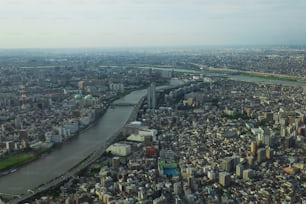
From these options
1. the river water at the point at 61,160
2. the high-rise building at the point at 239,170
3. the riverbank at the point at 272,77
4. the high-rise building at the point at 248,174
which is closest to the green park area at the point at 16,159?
the river water at the point at 61,160

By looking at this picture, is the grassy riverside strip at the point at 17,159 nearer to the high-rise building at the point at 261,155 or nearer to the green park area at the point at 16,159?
the green park area at the point at 16,159

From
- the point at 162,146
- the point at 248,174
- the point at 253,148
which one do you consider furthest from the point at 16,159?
the point at 253,148

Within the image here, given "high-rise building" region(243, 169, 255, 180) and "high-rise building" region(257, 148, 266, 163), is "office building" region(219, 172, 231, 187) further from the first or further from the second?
"high-rise building" region(257, 148, 266, 163)

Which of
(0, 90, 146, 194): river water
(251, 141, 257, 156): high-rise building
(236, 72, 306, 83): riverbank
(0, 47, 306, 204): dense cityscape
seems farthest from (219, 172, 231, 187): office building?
(236, 72, 306, 83): riverbank

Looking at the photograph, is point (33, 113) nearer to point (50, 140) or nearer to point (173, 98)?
point (50, 140)

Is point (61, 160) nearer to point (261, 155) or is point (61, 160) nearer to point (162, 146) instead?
point (162, 146)

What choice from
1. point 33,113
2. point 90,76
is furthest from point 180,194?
point 90,76

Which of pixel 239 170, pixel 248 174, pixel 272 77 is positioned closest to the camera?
pixel 248 174
